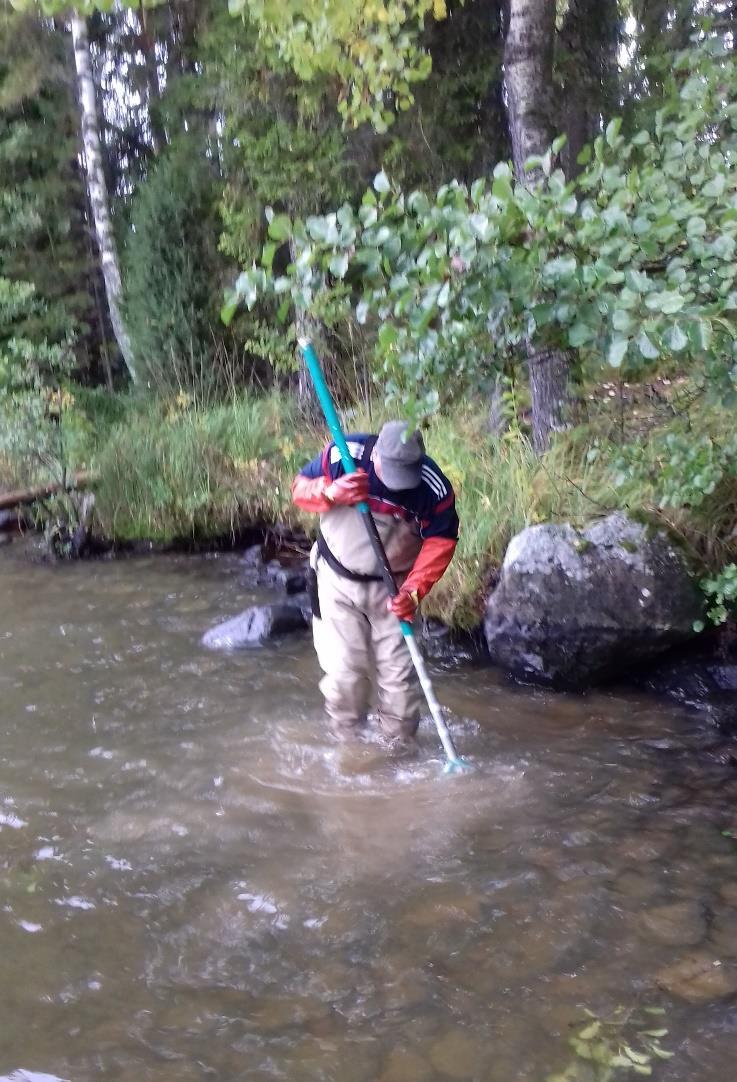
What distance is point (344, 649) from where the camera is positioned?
4648 millimetres

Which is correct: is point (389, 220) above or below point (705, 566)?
above

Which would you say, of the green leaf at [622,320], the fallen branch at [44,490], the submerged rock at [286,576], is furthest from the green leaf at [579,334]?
the fallen branch at [44,490]

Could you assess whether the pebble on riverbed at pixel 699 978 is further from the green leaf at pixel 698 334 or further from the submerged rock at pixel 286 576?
the submerged rock at pixel 286 576

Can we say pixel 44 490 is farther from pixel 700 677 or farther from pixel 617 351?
pixel 617 351

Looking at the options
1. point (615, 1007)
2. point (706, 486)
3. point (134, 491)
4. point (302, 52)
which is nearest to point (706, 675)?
point (706, 486)

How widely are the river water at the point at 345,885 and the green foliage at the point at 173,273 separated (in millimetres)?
7274

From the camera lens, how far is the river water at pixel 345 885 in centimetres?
262

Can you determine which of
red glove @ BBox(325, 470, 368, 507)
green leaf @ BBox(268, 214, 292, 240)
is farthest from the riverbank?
green leaf @ BBox(268, 214, 292, 240)

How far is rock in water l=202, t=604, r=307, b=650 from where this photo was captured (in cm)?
621

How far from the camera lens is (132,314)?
1228 cm

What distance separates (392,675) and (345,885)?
1.42 meters

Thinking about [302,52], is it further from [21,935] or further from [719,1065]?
[719,1065]

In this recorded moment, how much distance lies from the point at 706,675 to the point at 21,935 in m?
3.77

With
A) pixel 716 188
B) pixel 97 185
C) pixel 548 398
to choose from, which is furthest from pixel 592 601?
pixel 97 185
